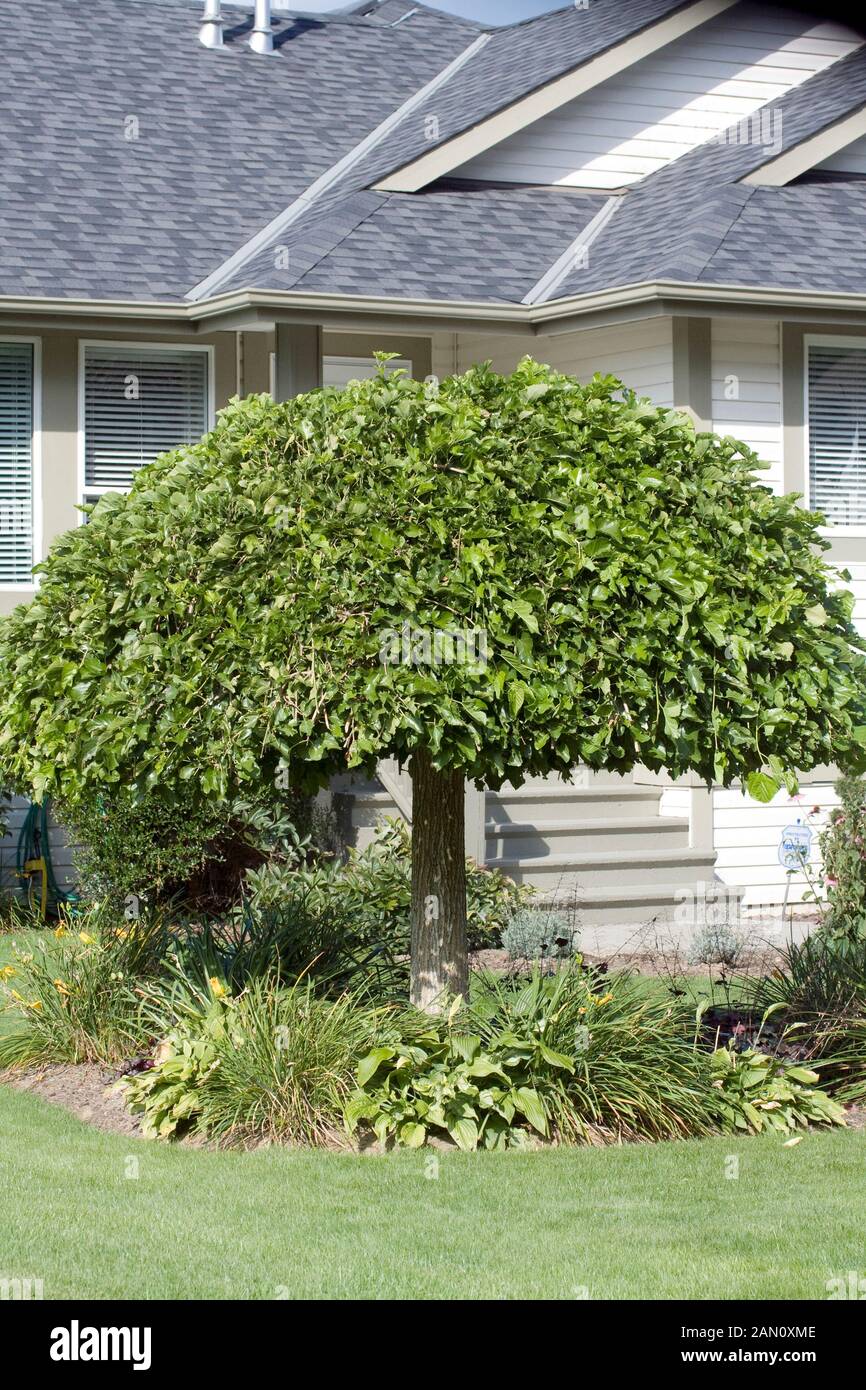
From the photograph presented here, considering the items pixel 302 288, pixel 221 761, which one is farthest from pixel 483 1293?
pixel 302 288

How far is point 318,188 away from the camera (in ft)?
46.0

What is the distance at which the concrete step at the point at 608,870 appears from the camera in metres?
11.5

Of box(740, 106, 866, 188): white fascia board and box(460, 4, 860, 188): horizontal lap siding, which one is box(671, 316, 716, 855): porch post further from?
box(460, 4, 860, 188): horizontal lap siding

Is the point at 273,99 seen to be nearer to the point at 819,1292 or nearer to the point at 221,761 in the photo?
the point at 221,761

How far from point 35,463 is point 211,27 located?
5.75m

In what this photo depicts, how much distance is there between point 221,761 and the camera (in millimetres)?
6316

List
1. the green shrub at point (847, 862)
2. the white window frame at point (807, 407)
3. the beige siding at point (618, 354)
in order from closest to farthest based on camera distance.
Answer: the green shrub at point (847, 862) < the beige siding at point (618, 354) < the white window frame at point (807, 407)

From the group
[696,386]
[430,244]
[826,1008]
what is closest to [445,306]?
[430,244]

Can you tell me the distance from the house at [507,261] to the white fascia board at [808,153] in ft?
0.09

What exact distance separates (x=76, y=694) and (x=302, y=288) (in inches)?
228

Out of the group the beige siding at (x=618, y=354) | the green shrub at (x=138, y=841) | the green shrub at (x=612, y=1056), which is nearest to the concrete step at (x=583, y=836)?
the green shrub at (x=138, y=841)

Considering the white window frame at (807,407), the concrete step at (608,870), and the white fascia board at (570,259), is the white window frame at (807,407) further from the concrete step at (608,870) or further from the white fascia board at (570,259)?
the concrete step at (608,870)

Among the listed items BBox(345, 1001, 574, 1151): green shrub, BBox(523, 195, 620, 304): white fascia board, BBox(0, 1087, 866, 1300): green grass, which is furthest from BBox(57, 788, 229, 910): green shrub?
BBox(523, 195, 620, 304): white fascia board

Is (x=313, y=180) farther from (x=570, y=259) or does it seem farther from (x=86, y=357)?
(x=86, y=357)
